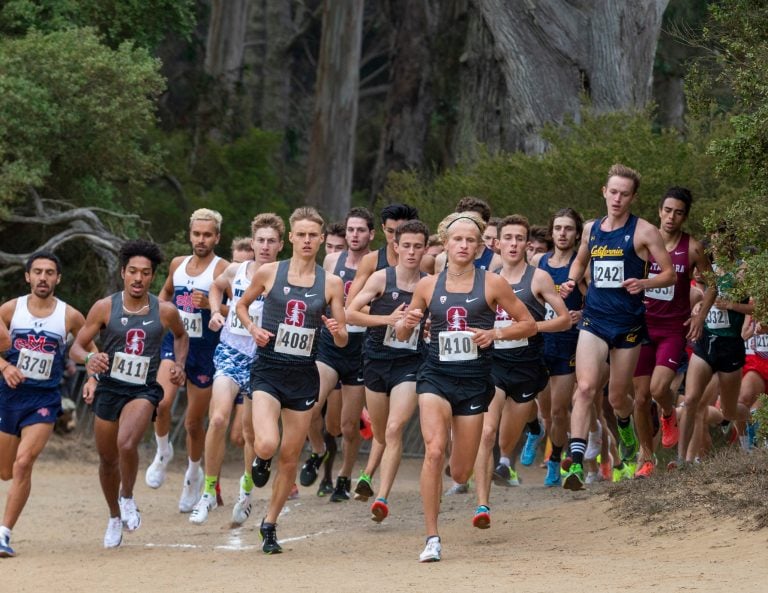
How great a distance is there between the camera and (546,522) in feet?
36.3

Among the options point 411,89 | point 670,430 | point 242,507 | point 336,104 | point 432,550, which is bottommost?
point 242,507

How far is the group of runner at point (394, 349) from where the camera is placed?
9688 millimetres

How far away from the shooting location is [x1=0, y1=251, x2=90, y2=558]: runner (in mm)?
10383

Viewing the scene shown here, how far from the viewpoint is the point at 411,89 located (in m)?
30.6

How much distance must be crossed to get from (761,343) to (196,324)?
5.24 metres

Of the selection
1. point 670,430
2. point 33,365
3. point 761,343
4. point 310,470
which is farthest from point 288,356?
point 761,343

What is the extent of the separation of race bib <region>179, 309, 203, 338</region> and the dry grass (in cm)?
390

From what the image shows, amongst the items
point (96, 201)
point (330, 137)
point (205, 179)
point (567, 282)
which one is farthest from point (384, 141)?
point (567, 282)

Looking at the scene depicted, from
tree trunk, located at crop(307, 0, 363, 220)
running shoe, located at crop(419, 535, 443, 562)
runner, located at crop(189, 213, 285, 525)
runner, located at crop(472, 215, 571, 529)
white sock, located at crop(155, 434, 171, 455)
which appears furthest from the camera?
tree trunk, located at crop(307, 0, 363, 220)

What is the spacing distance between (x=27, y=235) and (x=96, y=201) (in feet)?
3.86

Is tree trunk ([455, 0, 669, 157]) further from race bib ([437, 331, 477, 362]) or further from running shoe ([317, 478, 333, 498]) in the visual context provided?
race bib ([437, 331, 477, 362])

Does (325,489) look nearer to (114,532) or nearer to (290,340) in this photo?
(114,532)

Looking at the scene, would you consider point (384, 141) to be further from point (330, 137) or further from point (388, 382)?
point (388, 382)

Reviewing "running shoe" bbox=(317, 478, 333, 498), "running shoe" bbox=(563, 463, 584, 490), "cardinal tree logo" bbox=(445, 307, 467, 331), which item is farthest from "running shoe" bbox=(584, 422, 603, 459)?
"cardinal tree logo" bbox=(445, 307, 467, 331)
